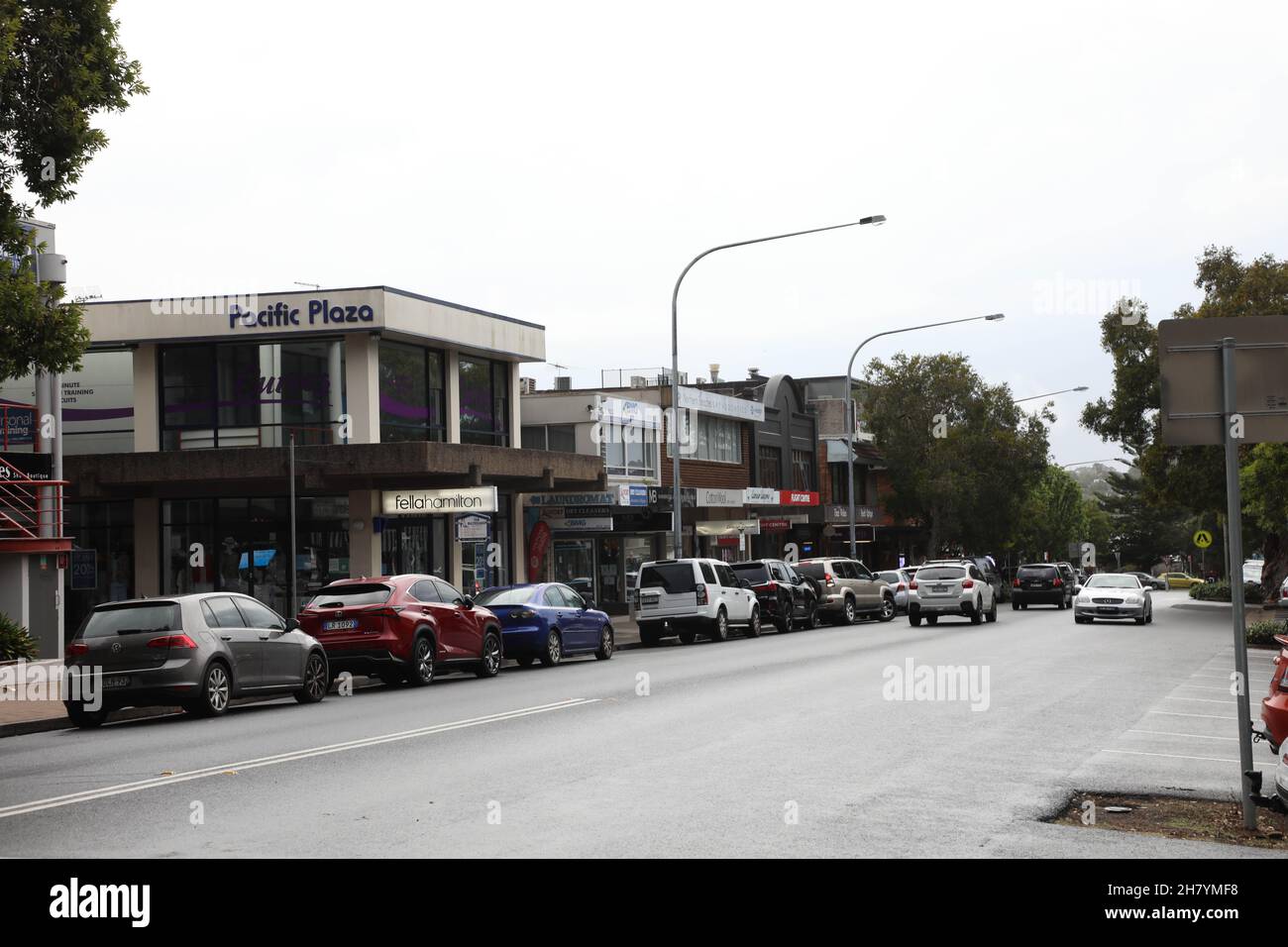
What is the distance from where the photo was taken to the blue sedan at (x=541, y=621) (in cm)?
2464

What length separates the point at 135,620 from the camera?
16.7 meters

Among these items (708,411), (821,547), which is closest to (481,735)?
(708,411)

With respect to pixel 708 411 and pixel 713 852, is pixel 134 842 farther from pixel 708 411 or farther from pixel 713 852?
pixel 708 411

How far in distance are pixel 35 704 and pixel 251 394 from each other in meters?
15.7

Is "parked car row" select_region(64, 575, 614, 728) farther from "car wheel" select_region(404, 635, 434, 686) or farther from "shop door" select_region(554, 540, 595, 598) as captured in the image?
"shop door" select_region(554, 540, 595, 598)

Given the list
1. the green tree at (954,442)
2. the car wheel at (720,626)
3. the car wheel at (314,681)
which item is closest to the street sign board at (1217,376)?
the car wheel at (314,681)

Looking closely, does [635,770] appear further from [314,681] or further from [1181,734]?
[314,681]

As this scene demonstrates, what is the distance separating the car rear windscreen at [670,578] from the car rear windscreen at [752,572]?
450 centimetres

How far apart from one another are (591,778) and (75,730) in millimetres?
8371

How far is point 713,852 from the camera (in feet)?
25.7

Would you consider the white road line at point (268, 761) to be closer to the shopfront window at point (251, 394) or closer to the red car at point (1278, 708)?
the red car at point (1278, 708)

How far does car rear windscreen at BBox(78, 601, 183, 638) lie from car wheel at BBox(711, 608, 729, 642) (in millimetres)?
17521

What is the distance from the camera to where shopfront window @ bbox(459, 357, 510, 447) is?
3688 cm

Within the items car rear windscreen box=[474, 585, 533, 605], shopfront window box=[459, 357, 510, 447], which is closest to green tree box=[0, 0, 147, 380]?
car rear windscreen box=[474, 585, 533, 605]
